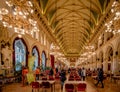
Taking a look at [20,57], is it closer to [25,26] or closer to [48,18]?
[25,26]

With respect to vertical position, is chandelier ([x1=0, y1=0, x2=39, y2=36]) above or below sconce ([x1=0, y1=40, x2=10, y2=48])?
above

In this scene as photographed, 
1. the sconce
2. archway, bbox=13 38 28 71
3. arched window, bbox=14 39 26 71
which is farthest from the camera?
arched window, bbox=14 39 26 71

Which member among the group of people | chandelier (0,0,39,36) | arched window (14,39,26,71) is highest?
chandelier (0,0,39,36)

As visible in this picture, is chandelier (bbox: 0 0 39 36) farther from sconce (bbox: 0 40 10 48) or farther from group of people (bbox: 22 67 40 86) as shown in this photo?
group of people (bbox: 22 67 40 86)

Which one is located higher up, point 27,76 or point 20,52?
point 20,52

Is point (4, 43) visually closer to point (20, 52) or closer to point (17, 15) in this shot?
point (17, 15)

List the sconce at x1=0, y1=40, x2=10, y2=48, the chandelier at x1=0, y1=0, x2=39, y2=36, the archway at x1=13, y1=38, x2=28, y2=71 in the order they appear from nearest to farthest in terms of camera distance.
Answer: the chandelier at x1=0, y1=0, x2=39, y2=36 < the sconce at x1=0, y1=40, x2=10, y2=48 < the archway at x1=13, y1=38, x2=28, y2=71

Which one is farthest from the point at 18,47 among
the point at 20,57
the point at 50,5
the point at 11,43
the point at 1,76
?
the point at 50,5

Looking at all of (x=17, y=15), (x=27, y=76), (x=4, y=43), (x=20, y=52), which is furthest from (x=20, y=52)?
(x=17, y=15)

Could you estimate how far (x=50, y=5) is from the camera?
28.2 m

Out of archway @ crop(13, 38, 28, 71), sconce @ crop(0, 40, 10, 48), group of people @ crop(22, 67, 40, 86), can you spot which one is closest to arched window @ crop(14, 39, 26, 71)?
archway @ crop(13, 38, 28, 71)

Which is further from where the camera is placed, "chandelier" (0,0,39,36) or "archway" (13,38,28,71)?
"archway" (13,38,28,71)

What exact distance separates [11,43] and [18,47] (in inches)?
122

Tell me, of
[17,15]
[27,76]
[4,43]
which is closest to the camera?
[17,15]
